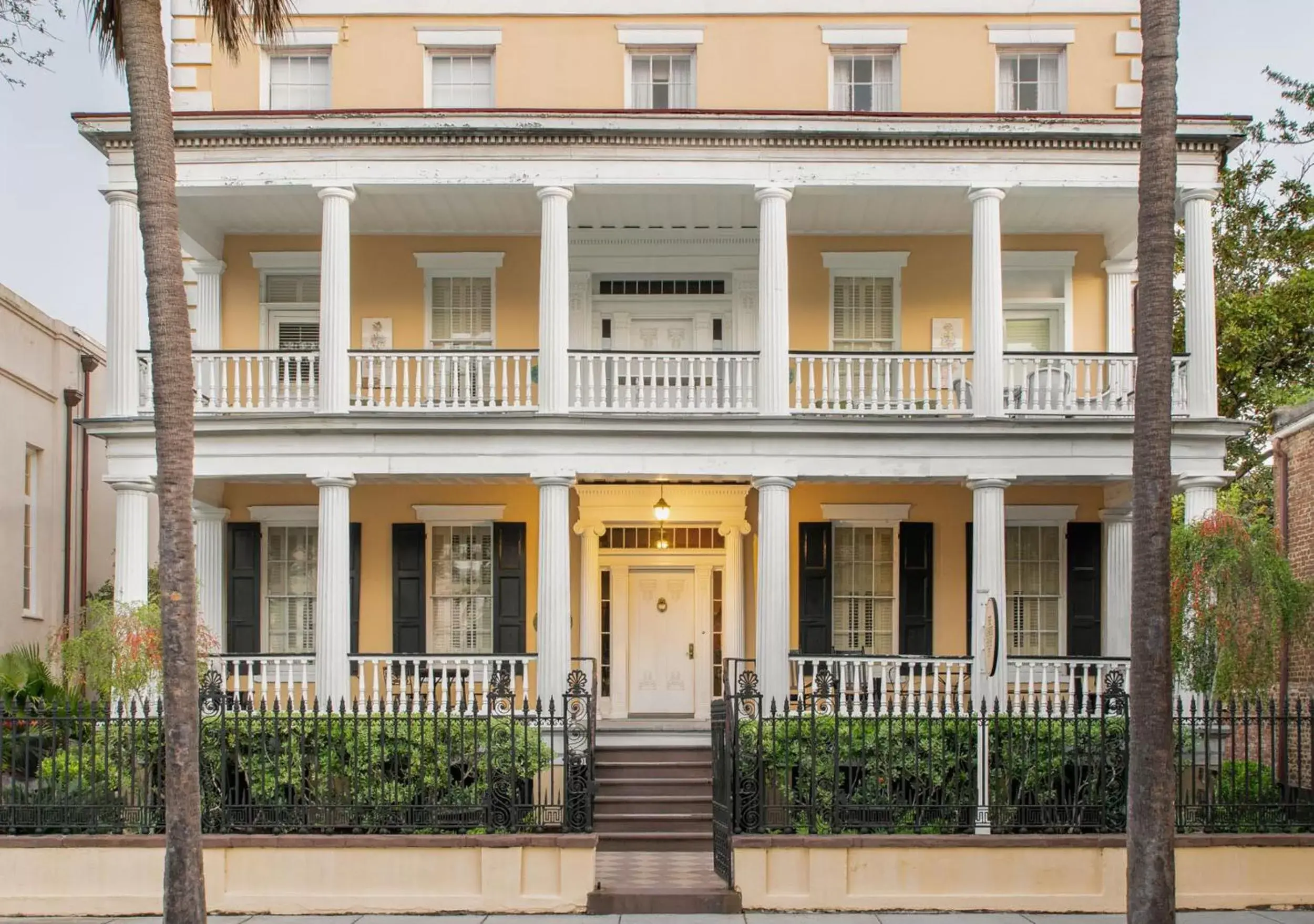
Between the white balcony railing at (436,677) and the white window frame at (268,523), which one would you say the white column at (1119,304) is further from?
the white window frame at (268,523)

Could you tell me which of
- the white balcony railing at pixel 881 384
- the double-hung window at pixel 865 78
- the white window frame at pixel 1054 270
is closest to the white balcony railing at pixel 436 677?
the white balcony railing at pixel 881 384

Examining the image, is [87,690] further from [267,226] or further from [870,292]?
[870,292]

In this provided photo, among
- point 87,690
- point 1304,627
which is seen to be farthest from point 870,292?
point 87,690

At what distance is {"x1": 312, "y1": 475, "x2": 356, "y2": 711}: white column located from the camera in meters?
16.9

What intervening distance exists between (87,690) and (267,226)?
6.79 meters

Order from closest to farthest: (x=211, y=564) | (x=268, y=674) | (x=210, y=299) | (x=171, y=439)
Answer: (x=171, y=439) → (x=268, y=674) → (x=211, y=564) → (x=210, y=299)

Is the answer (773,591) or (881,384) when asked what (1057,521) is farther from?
(773,591)

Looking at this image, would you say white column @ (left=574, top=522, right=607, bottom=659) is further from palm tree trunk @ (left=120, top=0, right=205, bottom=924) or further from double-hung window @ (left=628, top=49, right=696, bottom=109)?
palm tree trunk @ (left=120, top=0, right=205, bottom=924)

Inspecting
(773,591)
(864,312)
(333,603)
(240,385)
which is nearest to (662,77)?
(864,312)

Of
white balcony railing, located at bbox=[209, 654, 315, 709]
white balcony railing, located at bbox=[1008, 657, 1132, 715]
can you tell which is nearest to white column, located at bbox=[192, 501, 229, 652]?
white balcony railing, located at bbox=[209, 654, 315, 709]

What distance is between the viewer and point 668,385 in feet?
59.8

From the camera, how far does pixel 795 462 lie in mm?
17406

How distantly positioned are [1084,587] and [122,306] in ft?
43.1

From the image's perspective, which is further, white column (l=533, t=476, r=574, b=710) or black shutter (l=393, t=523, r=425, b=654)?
black shutter (l=393, t=523, r=425, b=654)
